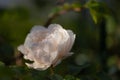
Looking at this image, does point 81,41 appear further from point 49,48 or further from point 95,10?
point 49,48

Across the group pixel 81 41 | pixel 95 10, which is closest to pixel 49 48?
pixel 95 10

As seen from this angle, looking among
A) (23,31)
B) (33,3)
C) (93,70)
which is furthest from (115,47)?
(33,3)

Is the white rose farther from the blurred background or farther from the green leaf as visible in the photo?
the green leaf

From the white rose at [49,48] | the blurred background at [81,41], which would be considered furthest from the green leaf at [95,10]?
the white rose at [49,48]

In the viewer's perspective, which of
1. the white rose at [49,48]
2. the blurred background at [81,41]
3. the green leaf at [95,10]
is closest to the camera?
the white rose at [49,48]

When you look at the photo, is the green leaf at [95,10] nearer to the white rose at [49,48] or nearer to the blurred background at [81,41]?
the blurred background at [81,41]

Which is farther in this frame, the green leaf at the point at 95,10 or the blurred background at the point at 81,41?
A: the green leaf at the point at 95,10

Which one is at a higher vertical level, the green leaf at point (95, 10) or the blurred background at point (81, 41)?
the green leaf at point (95, 10)
